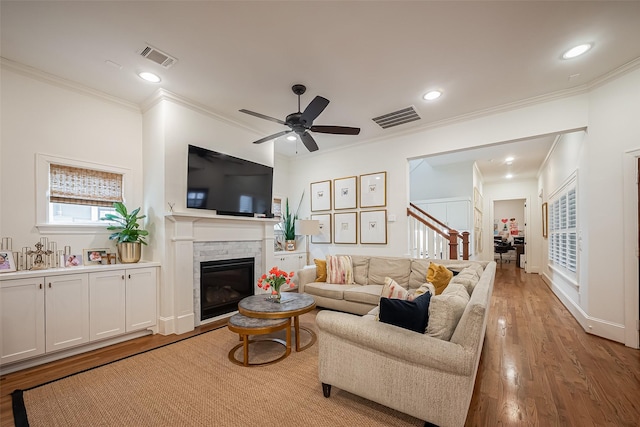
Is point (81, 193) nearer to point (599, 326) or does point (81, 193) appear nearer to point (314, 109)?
point (314, 109)

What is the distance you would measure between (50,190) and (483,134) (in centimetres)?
Result: 552

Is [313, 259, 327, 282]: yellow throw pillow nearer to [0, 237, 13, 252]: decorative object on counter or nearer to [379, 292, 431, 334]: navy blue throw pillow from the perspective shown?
[379, 292, 431, 334]: navy blue throw pillow

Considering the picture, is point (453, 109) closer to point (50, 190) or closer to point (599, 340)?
point (599, 340)

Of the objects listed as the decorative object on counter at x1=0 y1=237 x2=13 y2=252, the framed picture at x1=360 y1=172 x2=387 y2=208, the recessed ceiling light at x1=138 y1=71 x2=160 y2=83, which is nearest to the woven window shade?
the decorative object on counter at x1=0 y1=237 x2=13 y2=252

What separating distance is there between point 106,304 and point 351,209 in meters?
3.91

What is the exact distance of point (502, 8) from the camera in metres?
2.07

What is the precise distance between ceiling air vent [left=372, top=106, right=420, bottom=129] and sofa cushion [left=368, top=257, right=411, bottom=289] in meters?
2.17

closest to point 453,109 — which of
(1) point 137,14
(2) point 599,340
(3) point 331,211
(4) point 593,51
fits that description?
(4) point 593,51

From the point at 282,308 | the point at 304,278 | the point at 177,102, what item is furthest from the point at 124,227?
→ the point at 304,278

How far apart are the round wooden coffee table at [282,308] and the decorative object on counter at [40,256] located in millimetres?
2049

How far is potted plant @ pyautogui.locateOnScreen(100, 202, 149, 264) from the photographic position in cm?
323

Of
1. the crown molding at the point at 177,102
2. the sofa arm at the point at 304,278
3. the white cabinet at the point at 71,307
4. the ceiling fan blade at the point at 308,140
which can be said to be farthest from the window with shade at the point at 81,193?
the sofa arm at the point at 304,278

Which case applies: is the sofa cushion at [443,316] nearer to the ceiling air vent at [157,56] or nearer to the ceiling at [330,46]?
the ceiling at [330,46]

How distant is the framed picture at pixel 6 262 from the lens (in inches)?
99.4
